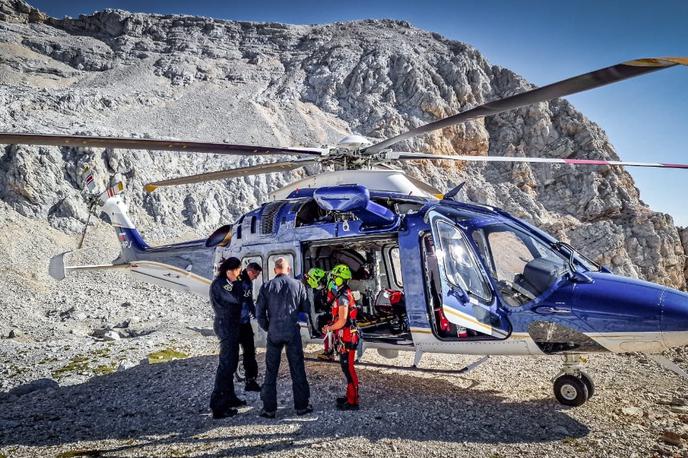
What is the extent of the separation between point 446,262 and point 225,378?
3128 mm

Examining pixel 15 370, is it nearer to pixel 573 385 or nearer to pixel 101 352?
pixel 101 352

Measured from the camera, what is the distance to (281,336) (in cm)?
529

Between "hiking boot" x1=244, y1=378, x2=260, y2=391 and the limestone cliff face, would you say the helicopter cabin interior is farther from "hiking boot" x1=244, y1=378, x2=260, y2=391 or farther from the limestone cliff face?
the limestone cliff face

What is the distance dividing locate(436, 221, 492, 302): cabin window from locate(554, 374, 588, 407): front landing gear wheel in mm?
1305

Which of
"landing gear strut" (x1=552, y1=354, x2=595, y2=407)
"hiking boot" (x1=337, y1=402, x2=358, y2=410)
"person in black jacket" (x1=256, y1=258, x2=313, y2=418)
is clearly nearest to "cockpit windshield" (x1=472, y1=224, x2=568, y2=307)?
"landing gear strut" (x1=552, y1=354, x2=595, y2=407)

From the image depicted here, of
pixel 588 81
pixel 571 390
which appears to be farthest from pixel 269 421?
pixel 588 81

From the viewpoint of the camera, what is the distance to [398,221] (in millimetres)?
6242

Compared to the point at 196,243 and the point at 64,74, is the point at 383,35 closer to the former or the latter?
the point at 64,74

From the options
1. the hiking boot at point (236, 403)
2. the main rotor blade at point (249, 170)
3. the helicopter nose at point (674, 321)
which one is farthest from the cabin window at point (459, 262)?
the hiking boot at point (236, 403)

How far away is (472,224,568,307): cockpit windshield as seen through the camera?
542 cm

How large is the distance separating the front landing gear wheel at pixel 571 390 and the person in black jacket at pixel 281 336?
304cm

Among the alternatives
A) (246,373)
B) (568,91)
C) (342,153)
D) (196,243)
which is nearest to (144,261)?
(196,243)

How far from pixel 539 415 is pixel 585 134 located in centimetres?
4818

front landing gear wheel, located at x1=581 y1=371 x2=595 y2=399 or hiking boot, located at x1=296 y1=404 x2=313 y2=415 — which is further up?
front landing gear wheel, located at x1=581 y1=371 x2=595 y2=399
